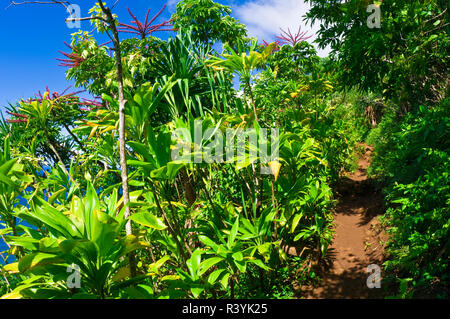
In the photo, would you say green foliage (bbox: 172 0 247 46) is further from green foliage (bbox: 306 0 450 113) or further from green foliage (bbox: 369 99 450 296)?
green foliage (bbox: 369 99 450 296)

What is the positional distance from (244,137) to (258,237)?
0.82 metres

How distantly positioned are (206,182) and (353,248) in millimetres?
2238

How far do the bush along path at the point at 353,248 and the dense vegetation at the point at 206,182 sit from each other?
0.64 ft

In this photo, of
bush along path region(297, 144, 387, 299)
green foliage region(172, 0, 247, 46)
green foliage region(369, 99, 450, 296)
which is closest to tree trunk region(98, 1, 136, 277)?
green foliage region(369, 99, 450, 296)

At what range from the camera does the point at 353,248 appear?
11.0ft

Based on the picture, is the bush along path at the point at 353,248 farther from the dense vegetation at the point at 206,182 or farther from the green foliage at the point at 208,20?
the green foliage at the point at 208,20

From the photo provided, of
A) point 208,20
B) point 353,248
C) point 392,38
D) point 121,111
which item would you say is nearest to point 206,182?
point 121,111

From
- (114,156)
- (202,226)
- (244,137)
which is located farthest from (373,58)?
(114,156)

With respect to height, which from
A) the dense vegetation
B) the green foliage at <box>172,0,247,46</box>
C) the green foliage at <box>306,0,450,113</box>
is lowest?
the dense vegetation

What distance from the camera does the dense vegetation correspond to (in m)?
1.21

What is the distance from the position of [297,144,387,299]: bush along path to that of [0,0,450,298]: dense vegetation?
0.20 metres

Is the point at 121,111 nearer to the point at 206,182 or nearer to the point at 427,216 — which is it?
the point at 206,182

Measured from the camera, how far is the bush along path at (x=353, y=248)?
2.59 meters

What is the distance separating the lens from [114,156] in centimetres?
217
